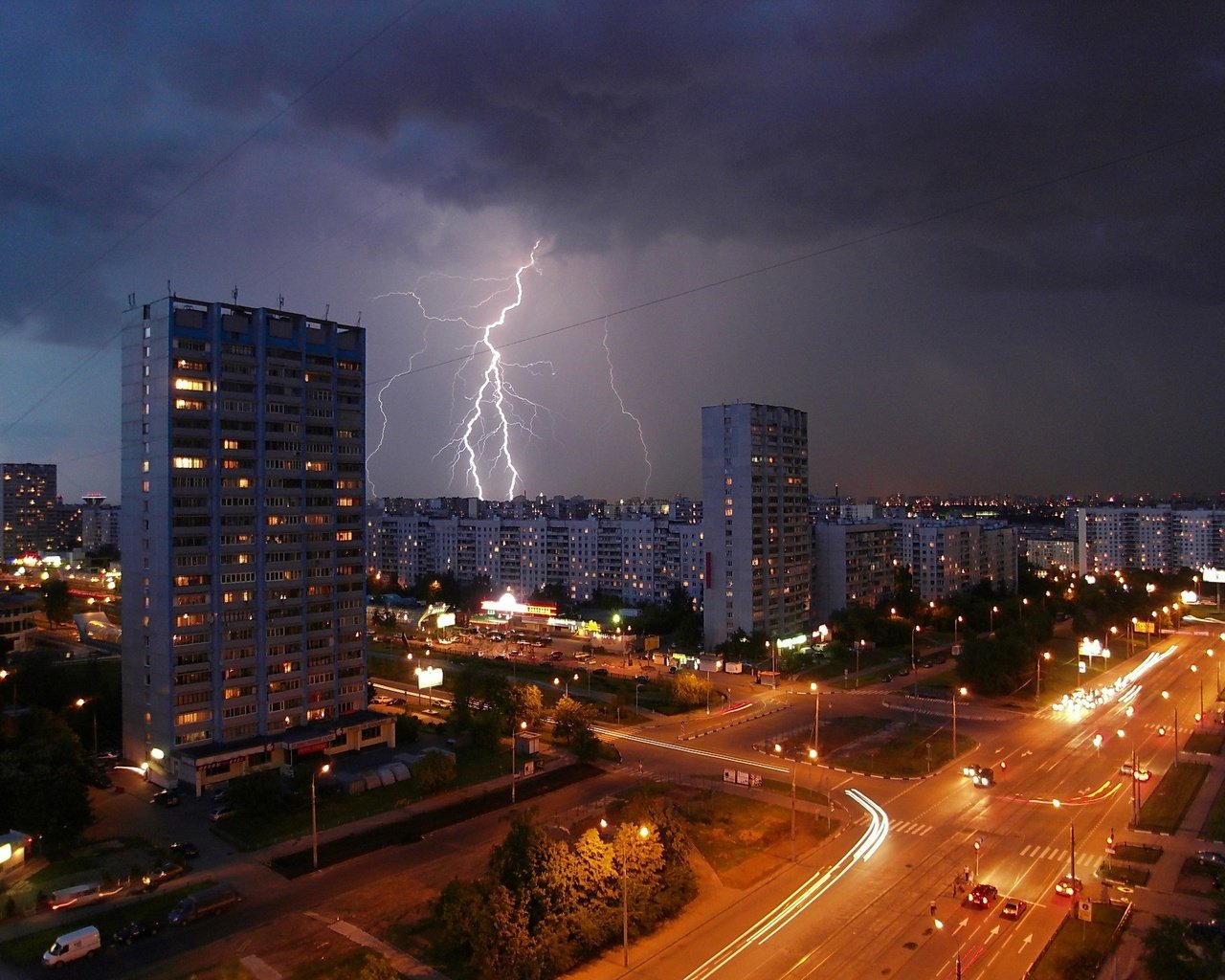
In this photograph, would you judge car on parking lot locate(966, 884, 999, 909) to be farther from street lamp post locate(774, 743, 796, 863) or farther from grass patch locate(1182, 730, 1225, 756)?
grass patch locate(1182, 730, 1225, 756)

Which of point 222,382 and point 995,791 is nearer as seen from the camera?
point 995,791

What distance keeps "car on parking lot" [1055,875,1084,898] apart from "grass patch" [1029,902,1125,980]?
64 cm

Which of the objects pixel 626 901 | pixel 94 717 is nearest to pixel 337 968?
pixel 626 901

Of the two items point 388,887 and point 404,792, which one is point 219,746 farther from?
point 388,887

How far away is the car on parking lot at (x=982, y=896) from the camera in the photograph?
825 inches

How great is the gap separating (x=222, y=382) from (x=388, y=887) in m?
22.2

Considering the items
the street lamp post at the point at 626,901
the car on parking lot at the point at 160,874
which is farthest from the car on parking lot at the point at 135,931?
the street lamp post at the point at 626,901

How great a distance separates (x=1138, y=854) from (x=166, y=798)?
32.7m

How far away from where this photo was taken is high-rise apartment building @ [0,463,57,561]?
498ft

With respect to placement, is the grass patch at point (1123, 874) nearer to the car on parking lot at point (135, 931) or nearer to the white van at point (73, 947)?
the car on parking lot at point (135, 931)

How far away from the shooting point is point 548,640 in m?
66.8

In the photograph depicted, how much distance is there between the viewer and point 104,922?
69.0ft

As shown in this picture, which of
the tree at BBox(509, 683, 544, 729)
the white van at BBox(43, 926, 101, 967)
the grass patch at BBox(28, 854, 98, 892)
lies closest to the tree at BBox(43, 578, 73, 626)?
the tree at BBox(509, 683, 544, 729)

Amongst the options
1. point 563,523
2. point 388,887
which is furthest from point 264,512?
point 563,523
